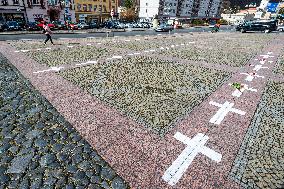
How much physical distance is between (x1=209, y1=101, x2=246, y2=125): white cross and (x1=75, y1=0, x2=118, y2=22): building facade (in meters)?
53.8

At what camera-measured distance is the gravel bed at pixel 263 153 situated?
11.7ft

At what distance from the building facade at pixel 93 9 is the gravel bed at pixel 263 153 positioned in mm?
54779

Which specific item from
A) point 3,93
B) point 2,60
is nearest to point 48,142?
point 3,93

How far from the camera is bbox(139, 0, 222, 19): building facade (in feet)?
227

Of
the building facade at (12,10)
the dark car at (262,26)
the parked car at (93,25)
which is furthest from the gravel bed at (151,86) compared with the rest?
the building facade at (12,10)

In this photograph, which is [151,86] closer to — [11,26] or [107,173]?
[107,173]

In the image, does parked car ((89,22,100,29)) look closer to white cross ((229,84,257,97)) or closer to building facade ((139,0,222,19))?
building facade ((139,0,222,19))

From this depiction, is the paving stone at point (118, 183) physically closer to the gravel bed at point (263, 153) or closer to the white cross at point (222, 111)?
the gravel bed at point (263, 153)

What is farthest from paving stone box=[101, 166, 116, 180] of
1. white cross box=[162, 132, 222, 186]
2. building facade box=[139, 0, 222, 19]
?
building facade box=[139, 0, 222, 19]

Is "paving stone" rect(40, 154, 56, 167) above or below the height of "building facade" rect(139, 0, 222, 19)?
below

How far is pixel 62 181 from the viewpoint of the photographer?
342 cm

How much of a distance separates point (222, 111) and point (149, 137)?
2.70m

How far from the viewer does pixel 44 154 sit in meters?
4.03

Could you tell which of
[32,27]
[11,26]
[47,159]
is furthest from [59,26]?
[47,159]
